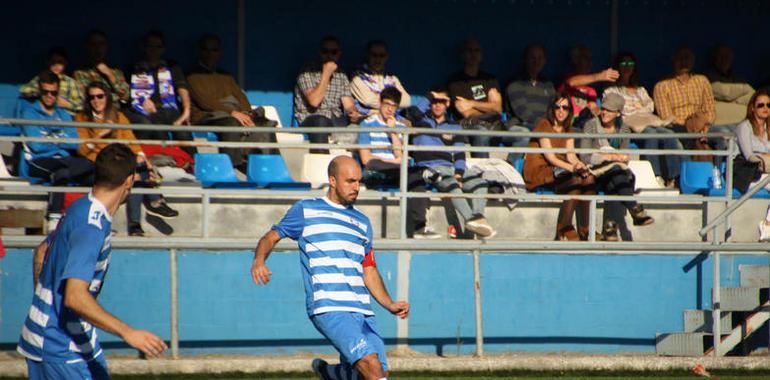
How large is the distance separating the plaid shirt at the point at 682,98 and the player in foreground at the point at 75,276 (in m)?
9.43

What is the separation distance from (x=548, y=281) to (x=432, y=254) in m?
1.28

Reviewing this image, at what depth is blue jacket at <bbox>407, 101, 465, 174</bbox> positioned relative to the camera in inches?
455

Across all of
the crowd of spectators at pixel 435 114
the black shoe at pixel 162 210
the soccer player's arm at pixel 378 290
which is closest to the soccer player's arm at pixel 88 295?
the soccer player's arm at pixel 378 290

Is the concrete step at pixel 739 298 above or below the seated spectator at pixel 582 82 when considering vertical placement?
below

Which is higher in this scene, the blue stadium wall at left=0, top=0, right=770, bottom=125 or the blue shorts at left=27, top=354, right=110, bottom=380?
the blue stadium wall at left=0, top=0, right=770, bottom=125

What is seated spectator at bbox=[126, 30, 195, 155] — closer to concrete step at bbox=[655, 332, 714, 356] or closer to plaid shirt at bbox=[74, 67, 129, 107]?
plaid shirt at bbox=[74, 67, 129, 107]

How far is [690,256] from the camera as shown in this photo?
1169 cm

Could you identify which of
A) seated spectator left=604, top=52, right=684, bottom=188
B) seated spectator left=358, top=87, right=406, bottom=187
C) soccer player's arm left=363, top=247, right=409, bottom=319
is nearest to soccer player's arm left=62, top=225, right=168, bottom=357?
soccer player's arm left=363, top=247, right=409, bottom=319

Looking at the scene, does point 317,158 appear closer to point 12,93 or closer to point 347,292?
point 12,93

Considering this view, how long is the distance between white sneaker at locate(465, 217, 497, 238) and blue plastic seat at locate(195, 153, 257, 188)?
2.27 m

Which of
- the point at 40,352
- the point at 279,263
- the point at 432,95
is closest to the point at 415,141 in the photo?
the point at 432,95

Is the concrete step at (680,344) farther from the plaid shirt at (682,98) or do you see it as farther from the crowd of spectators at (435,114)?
the plaid shirt at (682,98)

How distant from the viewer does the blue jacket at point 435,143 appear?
1155cm

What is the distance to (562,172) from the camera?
1177cm
